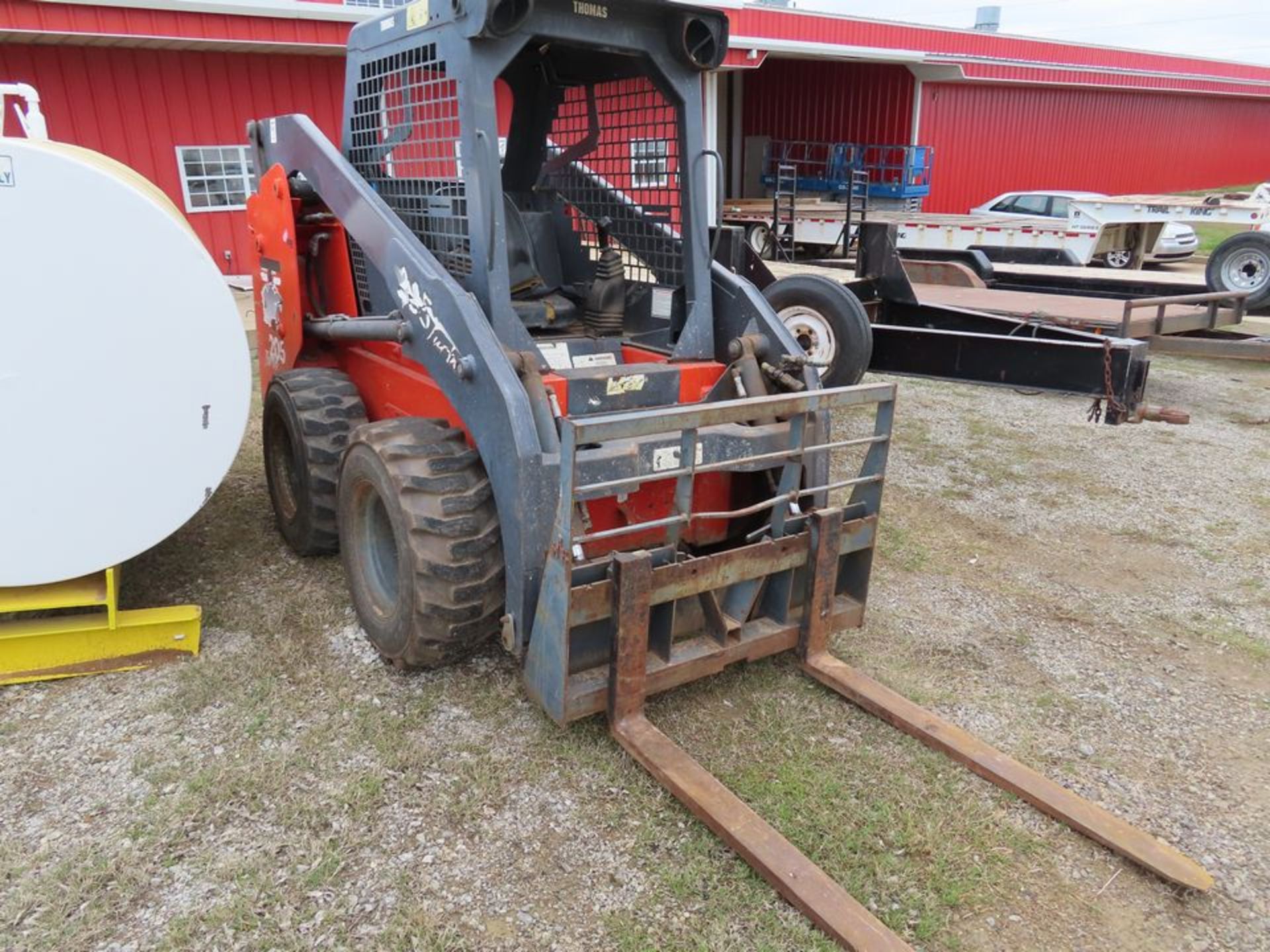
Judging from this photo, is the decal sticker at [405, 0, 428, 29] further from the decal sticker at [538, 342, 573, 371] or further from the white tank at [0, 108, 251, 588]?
the decal sticker at [538, 342, 573, 371]

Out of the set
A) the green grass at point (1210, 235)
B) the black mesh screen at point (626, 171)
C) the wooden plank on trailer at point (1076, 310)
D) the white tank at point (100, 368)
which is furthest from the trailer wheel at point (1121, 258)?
the white tank at point (100, 368)

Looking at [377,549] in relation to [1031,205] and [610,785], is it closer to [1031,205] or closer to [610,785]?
[610,785]

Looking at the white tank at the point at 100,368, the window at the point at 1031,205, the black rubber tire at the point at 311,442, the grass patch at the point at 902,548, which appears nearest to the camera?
the white tank at the point at 100,368

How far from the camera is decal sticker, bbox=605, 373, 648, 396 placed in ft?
12.0

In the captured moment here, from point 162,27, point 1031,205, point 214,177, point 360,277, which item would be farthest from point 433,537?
point 1031,205

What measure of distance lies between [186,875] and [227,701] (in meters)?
0.91

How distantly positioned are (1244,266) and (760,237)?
740cm

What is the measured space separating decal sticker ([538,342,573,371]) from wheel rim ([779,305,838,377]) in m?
2.84

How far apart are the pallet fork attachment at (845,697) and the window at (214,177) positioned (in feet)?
33.3

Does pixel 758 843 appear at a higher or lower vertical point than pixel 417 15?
lower

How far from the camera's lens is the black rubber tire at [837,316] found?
6.35 metres

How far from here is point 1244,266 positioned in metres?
9.98

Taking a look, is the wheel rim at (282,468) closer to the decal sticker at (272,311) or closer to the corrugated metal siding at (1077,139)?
the decal sticker at (272,311)

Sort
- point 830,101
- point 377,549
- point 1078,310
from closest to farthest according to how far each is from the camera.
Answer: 1. point 377,549
2. point 1078,310
3. point 830,101
